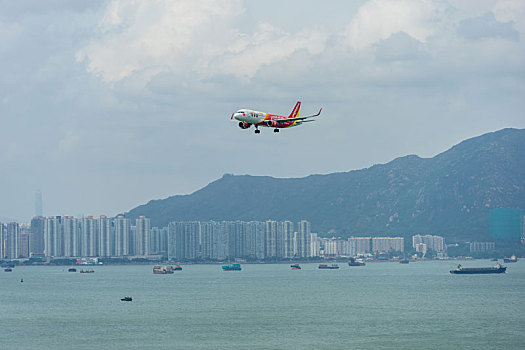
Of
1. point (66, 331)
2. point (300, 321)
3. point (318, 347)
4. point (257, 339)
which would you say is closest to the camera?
point (318, 347)

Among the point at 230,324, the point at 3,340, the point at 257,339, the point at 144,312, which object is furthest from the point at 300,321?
the point at 3,340

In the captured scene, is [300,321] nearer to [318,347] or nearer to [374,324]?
[374,324]

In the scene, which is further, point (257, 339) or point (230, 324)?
point (230, 324)

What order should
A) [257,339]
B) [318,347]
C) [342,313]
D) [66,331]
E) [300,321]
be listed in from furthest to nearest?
1. [342,313]
2. [300,321]
3. [66,331]
4. [257,339]
5. [318,347]

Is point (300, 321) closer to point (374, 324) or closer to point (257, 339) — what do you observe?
point (374, 324)

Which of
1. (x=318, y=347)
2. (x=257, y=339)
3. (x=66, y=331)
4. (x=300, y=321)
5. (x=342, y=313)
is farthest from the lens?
(x=342, y=313)

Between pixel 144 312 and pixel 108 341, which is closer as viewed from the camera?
pixel 108 341

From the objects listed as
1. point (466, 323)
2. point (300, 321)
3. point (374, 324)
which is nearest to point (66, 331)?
point (300, 321)

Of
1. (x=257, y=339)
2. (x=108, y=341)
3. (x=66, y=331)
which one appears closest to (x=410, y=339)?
(x=257, y=339)
